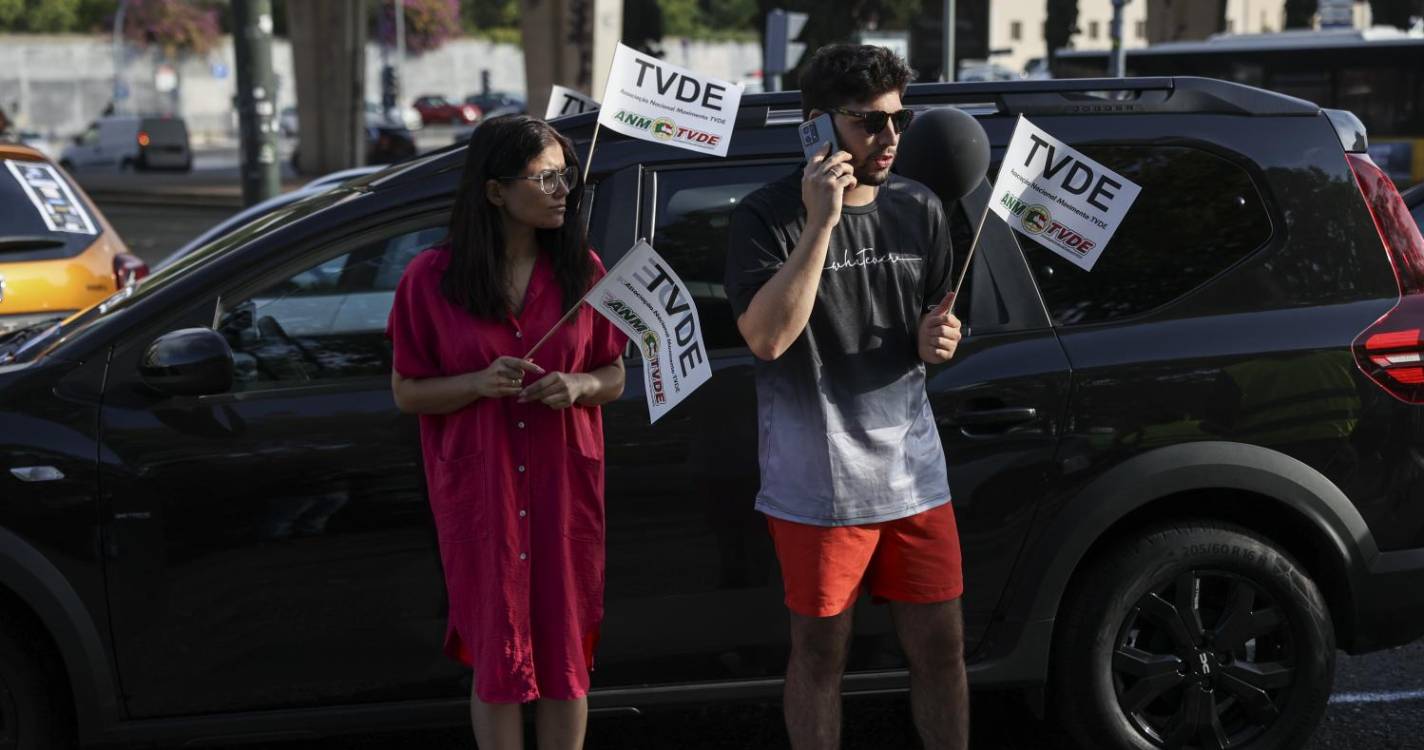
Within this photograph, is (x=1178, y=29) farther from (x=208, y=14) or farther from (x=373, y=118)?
(x=208, y=14)

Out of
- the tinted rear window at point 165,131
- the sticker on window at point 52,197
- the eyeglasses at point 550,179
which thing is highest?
the eyeglasses at point 550,179

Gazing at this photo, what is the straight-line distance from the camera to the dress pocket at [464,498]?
3.30 meters

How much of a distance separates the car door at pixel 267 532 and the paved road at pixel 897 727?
2.83 feet

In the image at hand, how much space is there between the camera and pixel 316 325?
12.7 feet

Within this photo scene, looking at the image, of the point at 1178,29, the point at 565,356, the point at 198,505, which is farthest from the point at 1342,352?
the point at 1178,29

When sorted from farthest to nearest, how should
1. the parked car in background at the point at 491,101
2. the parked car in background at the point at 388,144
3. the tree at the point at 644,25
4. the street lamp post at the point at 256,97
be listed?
the parked car in background at the point at 491,101 → the parked car in background at the point at 388,144 → the tree at the point at 644,25 → the street lamp post at the point at 256,97

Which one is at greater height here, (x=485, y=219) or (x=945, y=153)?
(x=945, y=153)

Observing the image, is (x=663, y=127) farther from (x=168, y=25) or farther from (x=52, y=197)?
(x=168, y=25)

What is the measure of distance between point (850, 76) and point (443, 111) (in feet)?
229

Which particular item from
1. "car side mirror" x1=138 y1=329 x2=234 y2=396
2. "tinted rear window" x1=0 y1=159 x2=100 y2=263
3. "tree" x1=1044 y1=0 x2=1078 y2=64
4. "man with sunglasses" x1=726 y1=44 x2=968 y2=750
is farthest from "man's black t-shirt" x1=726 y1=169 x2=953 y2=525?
"tree" x1=1044 y1=0 x2=1078 y2=64

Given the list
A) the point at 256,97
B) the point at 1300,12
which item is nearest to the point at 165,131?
the point at 1300,12

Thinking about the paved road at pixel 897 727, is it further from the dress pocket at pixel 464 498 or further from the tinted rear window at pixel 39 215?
the tinted rear window at pixel 39 215

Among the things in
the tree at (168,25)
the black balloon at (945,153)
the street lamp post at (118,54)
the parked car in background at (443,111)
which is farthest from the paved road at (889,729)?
the tree at (168,25)

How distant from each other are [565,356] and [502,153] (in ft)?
1.39
